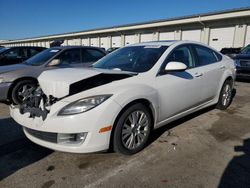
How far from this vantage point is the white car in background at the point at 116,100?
278 cm

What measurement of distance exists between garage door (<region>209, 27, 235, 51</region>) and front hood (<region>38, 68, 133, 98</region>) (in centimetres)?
1815

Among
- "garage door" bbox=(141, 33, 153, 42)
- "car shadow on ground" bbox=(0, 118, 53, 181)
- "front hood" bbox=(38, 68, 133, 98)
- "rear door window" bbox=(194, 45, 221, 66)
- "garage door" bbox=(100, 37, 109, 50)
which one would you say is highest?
"garage door" bbox=(141, 33, 153, 42)

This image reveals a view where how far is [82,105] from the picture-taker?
9.12 feet

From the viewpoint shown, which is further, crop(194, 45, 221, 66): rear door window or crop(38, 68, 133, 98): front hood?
crop(194, 45, 221, 66): rear door window

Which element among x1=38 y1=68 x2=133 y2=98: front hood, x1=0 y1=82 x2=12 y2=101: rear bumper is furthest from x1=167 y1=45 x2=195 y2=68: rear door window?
x1=0 y1=82 x2=12 y2=101: rear bumper

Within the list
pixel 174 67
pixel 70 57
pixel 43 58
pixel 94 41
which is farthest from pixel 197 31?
pixel 174 67

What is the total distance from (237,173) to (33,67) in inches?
203

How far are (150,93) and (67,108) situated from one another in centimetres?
114

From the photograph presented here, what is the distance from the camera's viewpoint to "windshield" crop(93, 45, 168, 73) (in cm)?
367

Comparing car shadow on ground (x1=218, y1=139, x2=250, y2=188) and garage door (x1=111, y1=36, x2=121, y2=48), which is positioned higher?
garage door (x1=111, y1=36, x2=121, y2=48)

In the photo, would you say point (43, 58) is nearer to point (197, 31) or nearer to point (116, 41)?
point (197, 31)

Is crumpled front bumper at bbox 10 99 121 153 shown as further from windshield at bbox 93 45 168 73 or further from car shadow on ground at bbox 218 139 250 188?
car shadow on ground at bbox 218 139 250 188

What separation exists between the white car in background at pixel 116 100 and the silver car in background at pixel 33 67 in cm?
237

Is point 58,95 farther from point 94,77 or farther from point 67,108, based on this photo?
point 94,77
